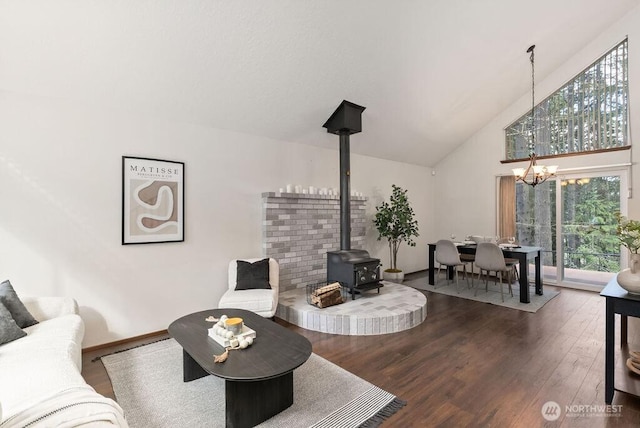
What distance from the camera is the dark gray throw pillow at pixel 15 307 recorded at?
7.73 feet

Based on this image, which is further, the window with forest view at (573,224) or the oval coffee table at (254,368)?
the window with forest view at (573,224)

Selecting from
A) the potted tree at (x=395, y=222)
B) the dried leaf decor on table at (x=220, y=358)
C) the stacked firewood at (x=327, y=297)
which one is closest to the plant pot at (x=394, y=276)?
the potted tree at (x=395, y=222)

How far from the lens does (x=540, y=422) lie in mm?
1943

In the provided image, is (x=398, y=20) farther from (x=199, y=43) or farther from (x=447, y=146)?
(x=447, y=146)

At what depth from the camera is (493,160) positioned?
621 centimetres

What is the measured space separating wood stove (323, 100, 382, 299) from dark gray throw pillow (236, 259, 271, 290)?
0.99 metres

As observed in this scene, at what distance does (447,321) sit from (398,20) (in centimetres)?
351

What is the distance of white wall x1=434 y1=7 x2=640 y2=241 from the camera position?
4.71 m

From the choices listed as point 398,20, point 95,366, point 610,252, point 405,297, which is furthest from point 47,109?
point 610,252

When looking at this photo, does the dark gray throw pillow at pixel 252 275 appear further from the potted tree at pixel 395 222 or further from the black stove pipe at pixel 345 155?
the potted tree at pixel 395 222

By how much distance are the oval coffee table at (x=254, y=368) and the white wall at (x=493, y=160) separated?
17.6 ft

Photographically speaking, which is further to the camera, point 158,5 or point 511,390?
point 158,5

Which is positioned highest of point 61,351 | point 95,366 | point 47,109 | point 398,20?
point 398,20

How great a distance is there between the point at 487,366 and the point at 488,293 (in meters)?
2.69
